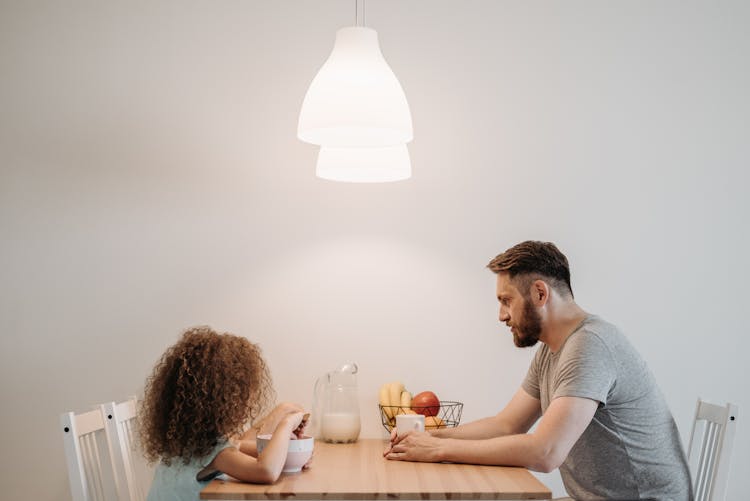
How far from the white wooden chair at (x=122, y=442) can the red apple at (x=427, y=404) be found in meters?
0.80

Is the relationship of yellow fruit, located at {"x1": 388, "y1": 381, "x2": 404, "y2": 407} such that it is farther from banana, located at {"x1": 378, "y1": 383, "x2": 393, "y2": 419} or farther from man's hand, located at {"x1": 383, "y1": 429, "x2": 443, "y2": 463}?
man's hand, located at {"x1": 383, "y1": 429, "x2": 443, "y2": 463}

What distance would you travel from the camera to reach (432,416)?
240 cm

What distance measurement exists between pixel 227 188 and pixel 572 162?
1130 millimetres

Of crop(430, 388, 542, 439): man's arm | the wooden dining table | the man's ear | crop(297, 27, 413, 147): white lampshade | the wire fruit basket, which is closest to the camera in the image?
the wooden dining table

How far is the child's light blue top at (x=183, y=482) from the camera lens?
5.98ft

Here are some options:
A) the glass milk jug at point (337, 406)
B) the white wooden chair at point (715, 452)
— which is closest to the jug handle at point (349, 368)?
the glass milk jug at point (337, 406)

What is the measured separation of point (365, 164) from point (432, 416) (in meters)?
0.76

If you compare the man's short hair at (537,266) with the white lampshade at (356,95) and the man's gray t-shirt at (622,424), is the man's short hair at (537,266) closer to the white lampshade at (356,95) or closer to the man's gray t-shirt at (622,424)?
the man's gray t-shirt at (622,424)

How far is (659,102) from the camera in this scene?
272 cm

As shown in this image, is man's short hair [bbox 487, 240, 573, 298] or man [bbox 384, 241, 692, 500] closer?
man [bbox 384, 241, 692, 500]

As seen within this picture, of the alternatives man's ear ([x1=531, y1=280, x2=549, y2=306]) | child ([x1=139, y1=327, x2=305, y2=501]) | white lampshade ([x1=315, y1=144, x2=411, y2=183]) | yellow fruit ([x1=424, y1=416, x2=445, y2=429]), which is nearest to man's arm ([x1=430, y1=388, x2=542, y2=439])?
yellow fruit ([x1=424, y1=416, x2=445, y2=429])

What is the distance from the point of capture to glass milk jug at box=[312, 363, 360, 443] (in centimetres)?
236

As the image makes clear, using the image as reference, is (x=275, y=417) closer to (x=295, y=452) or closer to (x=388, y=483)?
(x=295, y=452)

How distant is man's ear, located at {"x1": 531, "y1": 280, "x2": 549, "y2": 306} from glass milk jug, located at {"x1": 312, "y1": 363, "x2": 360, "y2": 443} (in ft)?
2.07
